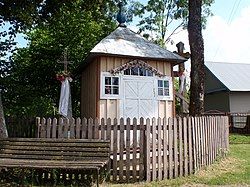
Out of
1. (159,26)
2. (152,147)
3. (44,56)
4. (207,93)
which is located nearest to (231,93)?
(207,93)

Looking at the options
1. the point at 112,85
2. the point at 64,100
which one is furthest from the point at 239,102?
the point at 64,100

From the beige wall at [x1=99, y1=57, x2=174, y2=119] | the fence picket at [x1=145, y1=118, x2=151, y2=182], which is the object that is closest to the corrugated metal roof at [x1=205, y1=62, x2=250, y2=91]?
the beige wall at [x1=99, y1=57, x2=174, y2=119]

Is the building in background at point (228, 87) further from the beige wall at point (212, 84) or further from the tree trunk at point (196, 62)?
the tree trunk at point (196, 62)

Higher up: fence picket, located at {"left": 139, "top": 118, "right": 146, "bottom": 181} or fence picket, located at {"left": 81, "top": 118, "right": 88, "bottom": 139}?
fence picket, located at {"left": 81, "top": 118, "right": 88, "bottom": 139}

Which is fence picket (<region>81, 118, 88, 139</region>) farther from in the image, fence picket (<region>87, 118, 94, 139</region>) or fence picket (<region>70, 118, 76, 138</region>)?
fence picket (<region>70, 118, 76, 138</region>)

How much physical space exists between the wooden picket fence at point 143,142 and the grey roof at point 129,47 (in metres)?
4.25

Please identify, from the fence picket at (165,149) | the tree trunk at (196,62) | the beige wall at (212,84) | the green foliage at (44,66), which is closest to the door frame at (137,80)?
the tree trunk at (196,62)

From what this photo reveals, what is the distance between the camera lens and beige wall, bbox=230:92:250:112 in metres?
29.8

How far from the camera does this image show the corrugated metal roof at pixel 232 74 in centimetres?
2977

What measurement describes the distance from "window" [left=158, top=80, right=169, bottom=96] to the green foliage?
654cm

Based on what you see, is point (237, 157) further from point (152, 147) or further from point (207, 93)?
point (207, 93)

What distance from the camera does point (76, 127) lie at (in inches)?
363

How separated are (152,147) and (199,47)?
599cm

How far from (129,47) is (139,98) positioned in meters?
2.04
